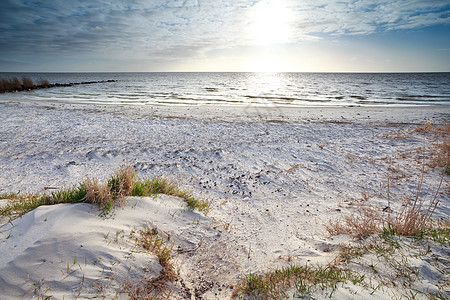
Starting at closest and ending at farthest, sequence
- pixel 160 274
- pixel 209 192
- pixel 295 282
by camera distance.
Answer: pixel 295 282, pixel 160 274, pixel 209 192

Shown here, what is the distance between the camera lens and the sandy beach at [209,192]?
2.38 metres

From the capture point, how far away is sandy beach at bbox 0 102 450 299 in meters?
2.38

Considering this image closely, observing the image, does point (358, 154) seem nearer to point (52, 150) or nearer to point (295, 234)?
point (295, 234)

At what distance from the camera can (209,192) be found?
5.57 meters

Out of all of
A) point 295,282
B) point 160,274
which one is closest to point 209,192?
point 160,274

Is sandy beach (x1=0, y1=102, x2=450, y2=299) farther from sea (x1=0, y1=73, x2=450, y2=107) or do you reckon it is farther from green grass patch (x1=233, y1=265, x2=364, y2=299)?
sea (x1=0, y1=73, x2=450, y2=107)

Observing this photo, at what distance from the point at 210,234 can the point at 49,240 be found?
2.12m

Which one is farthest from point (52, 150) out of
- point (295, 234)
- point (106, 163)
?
point (295, 234)

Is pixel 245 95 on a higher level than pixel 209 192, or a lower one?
higher

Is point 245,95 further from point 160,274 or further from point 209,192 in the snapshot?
point 160,274

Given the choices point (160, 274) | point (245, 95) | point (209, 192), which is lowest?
point (209, 192)

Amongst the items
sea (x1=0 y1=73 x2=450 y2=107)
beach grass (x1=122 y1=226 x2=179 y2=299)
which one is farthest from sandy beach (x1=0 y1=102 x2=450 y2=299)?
sea (x1=0 y1=73 x2=450 y2=107)

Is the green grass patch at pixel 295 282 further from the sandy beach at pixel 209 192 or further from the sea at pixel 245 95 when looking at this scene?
the sea at pixel 245 95

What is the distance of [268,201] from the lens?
5.31 meters
